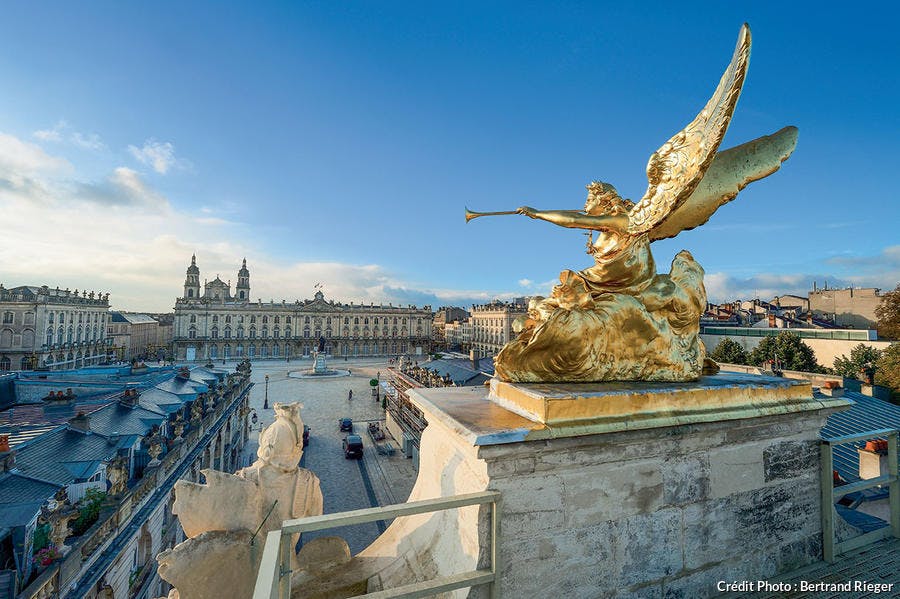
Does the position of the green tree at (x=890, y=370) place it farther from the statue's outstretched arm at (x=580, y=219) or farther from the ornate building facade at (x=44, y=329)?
the ornate building facade at (x=44, y=329)

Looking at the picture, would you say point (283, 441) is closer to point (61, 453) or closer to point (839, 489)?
point (839, 489)

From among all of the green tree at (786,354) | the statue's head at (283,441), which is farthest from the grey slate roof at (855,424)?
the green tree at (786,354)

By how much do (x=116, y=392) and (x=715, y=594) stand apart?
23.4m

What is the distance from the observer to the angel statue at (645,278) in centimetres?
377

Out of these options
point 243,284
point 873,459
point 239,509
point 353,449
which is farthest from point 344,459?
point 243,284

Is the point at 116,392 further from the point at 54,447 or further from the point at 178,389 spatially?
the point at 54,447

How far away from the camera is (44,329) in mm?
55875

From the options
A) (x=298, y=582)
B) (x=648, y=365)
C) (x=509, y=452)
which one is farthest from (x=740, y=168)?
(x=298, y=582)

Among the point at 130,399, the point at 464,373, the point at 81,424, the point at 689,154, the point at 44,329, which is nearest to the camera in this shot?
the point at 689,154

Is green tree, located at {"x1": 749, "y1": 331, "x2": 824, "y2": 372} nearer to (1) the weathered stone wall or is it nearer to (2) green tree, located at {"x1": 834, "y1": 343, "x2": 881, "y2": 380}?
(2) green tree, located at {"x1": 834, "y1": 343, "x2": 881, "y2": 380}

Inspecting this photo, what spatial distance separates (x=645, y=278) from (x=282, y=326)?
94587mm

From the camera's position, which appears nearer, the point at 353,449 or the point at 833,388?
the point at 833,388

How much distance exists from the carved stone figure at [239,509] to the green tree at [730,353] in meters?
39.3

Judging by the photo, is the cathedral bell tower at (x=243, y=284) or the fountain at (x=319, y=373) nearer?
the fountain at (x=319, y=373)
